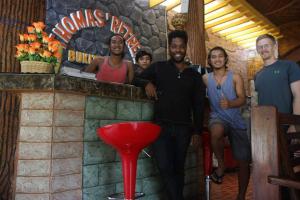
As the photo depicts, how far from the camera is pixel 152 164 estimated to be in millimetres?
2295

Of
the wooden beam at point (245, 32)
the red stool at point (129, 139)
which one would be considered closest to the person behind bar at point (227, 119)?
the red stool at point (129, 139)

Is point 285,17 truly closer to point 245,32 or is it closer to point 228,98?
point 245,32

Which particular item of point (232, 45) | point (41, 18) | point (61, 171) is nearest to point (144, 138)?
point (61, 171)

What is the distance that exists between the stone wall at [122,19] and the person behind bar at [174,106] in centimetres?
265

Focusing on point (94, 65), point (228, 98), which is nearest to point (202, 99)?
point (228, 98)

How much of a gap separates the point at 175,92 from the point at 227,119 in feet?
1.60

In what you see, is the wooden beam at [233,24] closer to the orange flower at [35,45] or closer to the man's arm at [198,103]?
the man's arm at [198,103]

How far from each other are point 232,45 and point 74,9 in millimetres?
5641

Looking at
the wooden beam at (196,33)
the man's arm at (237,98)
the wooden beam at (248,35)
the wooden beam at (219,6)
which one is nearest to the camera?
the man's arm at (237,98)

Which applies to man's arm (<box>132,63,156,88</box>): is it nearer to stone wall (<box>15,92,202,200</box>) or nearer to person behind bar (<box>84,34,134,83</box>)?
stone wall (<box>15,92,202,200</box>)

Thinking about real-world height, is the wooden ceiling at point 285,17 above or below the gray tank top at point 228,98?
above

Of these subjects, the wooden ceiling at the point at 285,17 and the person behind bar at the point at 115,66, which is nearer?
the person behind bar at the point at 115,66

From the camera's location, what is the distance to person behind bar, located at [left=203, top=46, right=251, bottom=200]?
7.07 ft

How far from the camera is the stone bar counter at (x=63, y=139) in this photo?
1620mm
